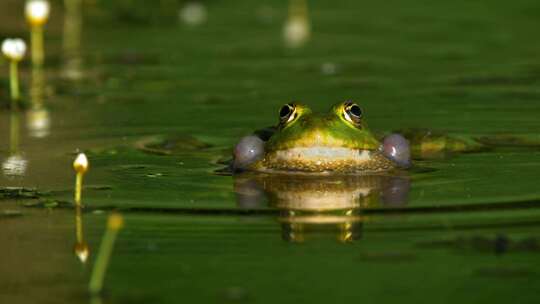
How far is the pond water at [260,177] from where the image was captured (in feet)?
19.4

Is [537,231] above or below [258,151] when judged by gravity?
below

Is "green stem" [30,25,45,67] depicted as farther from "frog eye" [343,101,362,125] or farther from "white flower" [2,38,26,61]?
"frog eye" [343,101,362,125]

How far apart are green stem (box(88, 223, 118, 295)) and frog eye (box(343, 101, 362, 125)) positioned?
214 cm

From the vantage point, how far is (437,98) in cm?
1243

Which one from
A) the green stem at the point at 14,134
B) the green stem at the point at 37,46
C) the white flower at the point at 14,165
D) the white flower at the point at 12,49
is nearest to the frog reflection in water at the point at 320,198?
the white flower at the point at 14,165

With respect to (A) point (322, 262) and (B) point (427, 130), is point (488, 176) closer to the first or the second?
(B) point (427, 130)

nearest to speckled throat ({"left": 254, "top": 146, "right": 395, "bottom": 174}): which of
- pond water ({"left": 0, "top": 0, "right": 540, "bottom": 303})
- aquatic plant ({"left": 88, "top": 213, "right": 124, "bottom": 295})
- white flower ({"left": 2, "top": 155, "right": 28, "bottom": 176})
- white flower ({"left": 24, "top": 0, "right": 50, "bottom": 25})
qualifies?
pond water ({"left": 0, "top": 0, "right": 540, "bottom": 303})

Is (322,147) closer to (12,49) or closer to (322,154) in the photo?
(322,154)

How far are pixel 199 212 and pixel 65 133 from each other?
151 inches

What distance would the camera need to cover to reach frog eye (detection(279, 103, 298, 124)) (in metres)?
8.48

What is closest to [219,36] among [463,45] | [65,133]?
[463,45]

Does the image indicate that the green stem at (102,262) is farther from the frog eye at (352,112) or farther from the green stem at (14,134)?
the green stem at (14,134)

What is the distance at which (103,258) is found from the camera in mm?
6180

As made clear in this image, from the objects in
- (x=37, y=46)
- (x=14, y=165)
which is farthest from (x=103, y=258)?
(x=37, y=46)
